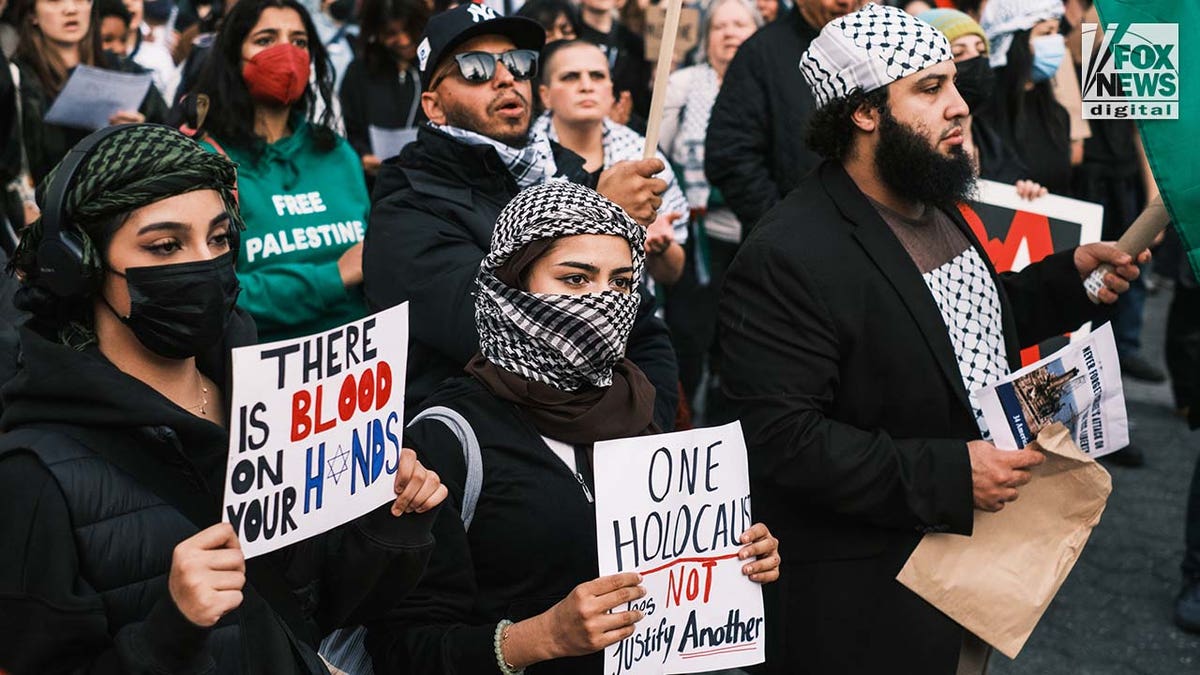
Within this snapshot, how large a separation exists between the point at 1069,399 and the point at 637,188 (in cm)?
110

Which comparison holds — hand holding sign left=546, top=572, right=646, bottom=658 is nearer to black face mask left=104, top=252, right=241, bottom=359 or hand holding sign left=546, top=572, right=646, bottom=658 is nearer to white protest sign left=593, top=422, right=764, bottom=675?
white protest sign left=593, top=422, right=764, bottom=675

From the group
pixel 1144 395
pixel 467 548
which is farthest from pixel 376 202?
pixel 1144 395

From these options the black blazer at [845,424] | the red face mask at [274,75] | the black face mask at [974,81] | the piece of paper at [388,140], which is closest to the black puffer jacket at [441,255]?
the black blazer at [845,424]

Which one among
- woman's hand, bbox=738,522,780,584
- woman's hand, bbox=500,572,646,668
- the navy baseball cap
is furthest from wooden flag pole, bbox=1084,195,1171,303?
woman's hand, bbox=500,572,646,668

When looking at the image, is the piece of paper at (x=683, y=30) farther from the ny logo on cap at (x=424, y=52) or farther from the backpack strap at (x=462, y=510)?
the backpack strap at (x=462, y=510)

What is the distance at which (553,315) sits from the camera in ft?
8.95

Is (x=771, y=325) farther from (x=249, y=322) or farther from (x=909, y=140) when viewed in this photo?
(x=249, y=322)

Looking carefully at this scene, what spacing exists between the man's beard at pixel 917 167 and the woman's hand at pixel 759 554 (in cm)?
110

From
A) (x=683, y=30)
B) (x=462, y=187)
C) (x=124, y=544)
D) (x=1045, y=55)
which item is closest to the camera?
(x=124, y=544)

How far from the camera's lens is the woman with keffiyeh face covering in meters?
2.60

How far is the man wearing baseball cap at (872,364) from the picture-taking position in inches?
127

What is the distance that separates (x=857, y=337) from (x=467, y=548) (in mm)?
1104

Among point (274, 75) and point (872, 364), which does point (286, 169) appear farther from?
point (872, 364)

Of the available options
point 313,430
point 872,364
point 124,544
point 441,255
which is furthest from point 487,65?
point 124,544
